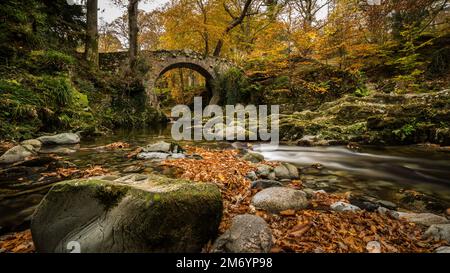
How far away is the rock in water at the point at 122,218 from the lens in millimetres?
1628

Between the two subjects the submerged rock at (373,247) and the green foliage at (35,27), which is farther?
Answer: the green foliage at (35,27)

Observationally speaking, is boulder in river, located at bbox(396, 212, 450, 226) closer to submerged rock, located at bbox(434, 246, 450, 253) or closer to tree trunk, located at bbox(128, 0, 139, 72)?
submerged rock, located at bbox(434, 246, 450, 253)

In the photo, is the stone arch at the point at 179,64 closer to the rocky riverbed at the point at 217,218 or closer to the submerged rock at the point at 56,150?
the submerged rock at the point at 56,150

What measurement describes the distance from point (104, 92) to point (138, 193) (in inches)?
489

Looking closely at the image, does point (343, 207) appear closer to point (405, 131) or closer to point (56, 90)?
point (405, 131)

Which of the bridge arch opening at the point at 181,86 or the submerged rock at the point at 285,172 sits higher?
the bridge arch opening at the point at 181,86

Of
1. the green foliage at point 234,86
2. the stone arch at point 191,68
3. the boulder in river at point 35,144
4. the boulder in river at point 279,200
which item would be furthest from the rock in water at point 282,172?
the stone arch at point 191,68

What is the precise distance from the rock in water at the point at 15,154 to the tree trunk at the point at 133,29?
978 centimetres

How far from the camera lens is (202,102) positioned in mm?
22578

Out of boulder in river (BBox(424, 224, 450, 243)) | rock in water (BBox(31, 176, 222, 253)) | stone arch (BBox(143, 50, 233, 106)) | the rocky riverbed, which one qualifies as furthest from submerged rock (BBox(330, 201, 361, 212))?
stone arch (BBox(143, 50, 233, 106))

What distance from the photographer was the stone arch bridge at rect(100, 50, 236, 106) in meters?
14.6

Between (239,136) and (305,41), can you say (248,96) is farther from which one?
(239,136)

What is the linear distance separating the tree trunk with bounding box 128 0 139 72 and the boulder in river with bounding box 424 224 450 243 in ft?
46.5

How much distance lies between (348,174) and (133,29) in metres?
12.8
